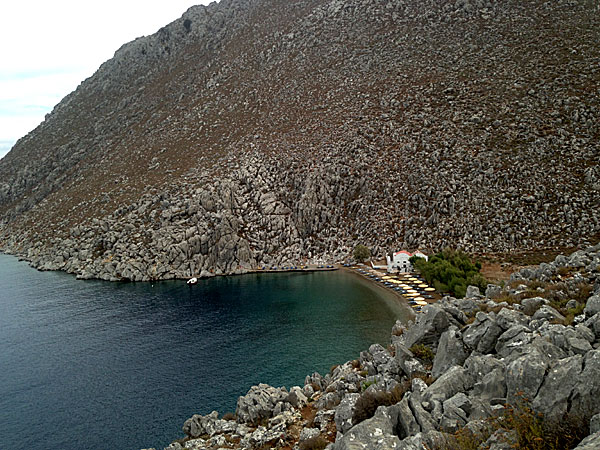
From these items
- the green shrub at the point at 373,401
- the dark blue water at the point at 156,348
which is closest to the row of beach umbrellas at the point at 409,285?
the dark blue water at the point at 156,348

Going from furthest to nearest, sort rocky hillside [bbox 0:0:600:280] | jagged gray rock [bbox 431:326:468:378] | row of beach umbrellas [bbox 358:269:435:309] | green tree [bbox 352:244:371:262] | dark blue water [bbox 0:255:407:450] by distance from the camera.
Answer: green tree [bbox 352:244:371:262] < rocky hillside [bbox 0:0:600:280] < row of beach umbrellas [bbox 358:269:435:309] < dark blue water [bbox 0:255:407:450] < jagged gray rock [bbox 431:326:468:378]

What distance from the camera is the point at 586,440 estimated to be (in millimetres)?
8594

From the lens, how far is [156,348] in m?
→ 58.5

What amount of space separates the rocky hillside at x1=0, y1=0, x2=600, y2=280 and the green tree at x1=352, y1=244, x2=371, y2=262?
4051 mm

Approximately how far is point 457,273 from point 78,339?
217 ft

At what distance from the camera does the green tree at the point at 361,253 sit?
97750mm

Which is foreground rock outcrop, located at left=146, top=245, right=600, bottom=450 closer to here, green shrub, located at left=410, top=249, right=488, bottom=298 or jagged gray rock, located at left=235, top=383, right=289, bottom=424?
jagged gray rock, located at left=235, top=383, right=289, bottom=424

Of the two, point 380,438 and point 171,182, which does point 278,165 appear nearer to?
point 171,182

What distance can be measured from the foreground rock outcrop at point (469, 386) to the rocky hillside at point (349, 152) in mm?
68325

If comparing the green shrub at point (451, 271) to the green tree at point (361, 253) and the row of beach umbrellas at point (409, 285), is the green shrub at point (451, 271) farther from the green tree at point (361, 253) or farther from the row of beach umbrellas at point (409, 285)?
the green tree at point (361, 253)

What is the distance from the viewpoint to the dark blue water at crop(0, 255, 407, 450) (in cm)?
4150

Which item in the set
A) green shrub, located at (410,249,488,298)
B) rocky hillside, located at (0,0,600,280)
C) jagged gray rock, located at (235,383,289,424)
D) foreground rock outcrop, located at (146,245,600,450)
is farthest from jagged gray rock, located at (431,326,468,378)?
rocky hillside, located at (0,0,600,280)

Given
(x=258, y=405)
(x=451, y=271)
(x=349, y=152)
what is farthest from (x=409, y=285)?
(x=258, y=405)

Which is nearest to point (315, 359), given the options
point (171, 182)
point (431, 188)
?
point (431, 188)
